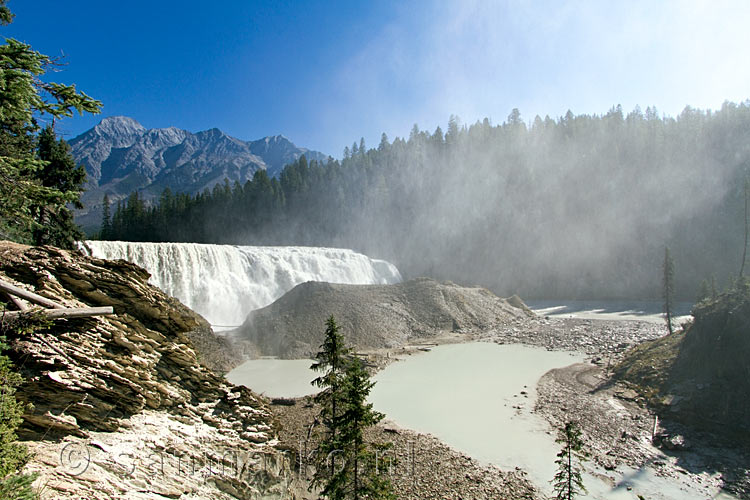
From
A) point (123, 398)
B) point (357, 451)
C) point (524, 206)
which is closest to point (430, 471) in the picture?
point (357, 451)

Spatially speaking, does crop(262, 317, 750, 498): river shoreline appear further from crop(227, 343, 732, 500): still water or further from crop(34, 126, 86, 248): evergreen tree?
crop(34, 126, 86, 248): evergreen tree

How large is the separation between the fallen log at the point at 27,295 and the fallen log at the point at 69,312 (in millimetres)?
331

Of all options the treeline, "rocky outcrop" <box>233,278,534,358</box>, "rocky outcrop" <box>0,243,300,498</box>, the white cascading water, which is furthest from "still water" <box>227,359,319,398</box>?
→ the treeline

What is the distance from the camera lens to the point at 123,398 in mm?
8086

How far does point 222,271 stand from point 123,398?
32.6 metres

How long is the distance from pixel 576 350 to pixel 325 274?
31921 mm

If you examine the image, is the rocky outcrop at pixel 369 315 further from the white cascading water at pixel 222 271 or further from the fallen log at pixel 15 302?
the fallen log at pixel 15 302

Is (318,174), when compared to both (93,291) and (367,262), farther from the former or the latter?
(93,291)

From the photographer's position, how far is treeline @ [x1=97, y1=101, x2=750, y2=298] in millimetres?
65375

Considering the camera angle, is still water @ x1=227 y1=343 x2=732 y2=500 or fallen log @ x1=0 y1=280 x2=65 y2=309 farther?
still water @ x1=227 y1=343 x2=732 y2=500

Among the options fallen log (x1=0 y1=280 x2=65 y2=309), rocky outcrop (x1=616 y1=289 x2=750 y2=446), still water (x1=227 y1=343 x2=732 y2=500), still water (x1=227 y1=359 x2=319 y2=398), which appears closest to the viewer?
fallen log (x1=0 y1=280 x2=65 y2=309)

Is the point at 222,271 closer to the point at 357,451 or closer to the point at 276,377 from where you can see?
the point at 276,377

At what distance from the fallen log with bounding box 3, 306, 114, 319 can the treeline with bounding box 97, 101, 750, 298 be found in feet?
237

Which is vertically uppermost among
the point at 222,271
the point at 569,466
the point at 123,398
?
the point at 222,271
